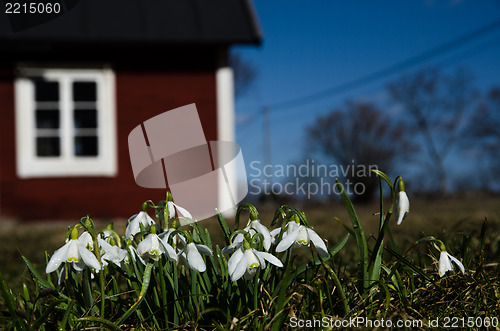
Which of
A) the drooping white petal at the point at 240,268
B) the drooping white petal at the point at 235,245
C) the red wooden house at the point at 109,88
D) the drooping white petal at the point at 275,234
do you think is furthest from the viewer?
the red wooden house at the point at 109,88

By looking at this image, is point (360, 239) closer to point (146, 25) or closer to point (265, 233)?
point (265, 233)

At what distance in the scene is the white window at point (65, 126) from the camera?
777 centimetres

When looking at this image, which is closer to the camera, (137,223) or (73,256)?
(73,256)

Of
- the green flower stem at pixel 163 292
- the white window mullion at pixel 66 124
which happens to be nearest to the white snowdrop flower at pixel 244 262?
the green flower stem at pixel 163 292

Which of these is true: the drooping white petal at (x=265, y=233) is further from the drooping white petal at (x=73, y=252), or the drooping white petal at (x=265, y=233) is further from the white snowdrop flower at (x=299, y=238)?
the drooping white petal at (x=73, y=252)

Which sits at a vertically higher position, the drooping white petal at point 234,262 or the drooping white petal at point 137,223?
the drooping white petal at point 137,223

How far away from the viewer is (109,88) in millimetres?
7887

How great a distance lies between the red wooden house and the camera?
764 cm

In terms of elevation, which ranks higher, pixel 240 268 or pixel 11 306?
pixel 240 268

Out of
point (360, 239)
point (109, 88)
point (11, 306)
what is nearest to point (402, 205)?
point (360, 239)

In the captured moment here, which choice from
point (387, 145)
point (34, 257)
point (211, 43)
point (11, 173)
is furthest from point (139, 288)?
point (387, 145)

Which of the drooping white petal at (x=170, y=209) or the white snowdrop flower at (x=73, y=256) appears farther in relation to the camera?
the drooping white petal at (x=170, y=209)

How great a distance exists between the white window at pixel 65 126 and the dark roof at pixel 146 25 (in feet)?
1.75

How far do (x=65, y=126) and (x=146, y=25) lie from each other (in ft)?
6.03
